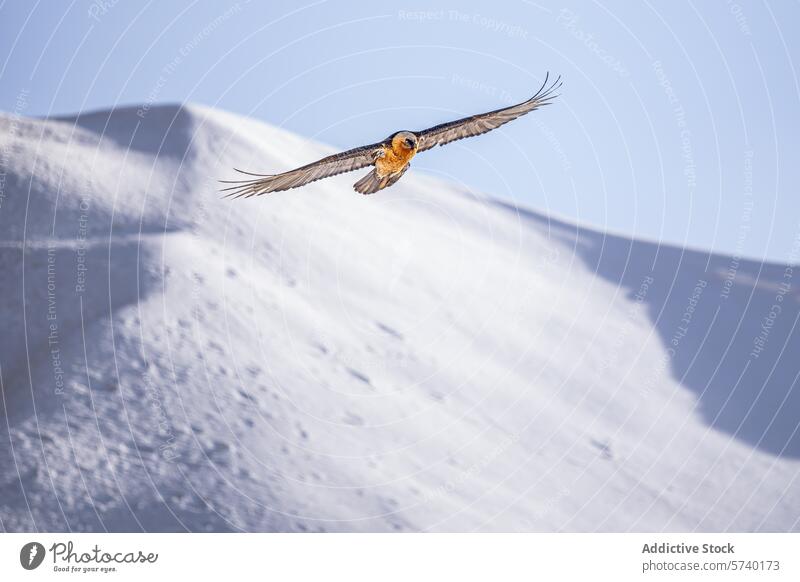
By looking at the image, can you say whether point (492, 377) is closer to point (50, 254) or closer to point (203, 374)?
point (203, 374)

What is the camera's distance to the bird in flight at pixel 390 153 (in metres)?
4.75

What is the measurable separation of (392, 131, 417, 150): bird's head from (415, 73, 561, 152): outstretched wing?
9 centimetres

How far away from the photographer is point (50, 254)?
27.2ft

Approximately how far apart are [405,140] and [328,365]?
395 cm

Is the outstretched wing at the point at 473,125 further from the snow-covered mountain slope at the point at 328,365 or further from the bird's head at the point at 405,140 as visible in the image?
the snow-covered mountain slope at the point at 328,365

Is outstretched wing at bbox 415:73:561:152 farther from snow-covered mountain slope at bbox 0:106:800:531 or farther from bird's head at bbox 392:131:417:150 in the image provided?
snow-covered mountain slope at bbox 0:106:800:531

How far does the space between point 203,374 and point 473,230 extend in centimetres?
804

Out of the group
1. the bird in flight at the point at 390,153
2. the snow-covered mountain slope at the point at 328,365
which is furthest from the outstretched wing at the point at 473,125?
the snow-covered mountain slope at the point at 328,365

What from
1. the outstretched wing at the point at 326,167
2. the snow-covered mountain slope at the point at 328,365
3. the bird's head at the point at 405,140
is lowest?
the snow-covered mountain slope at the point at 328,365
